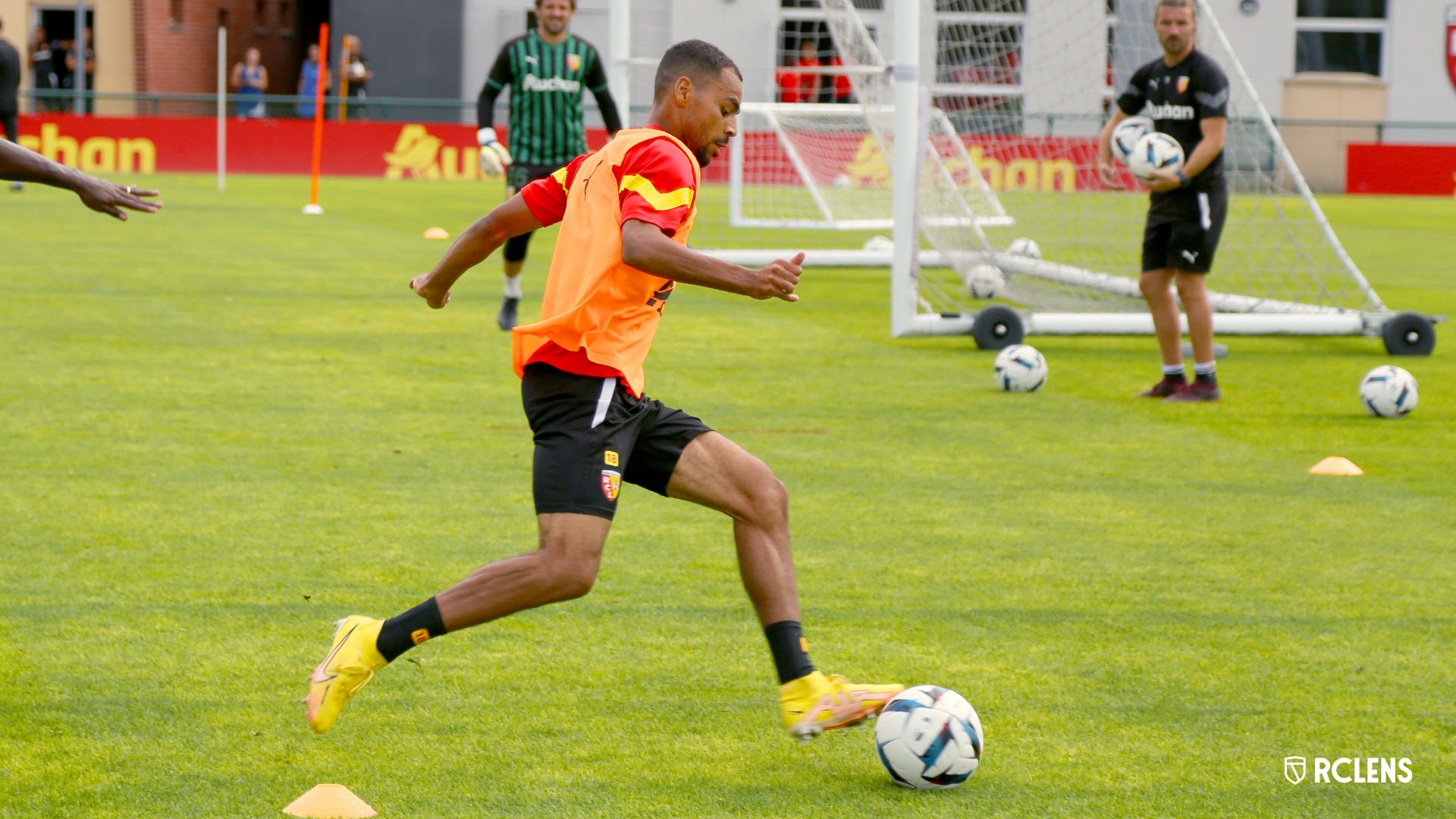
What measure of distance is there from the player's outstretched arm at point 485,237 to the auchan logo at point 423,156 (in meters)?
28.7

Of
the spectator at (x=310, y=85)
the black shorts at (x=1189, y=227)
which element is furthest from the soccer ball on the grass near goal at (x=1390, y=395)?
the spectator at (x=310, y=85)

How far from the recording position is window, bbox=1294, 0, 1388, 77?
36406 mm

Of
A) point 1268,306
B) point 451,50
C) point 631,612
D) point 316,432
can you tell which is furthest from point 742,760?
point 451,50

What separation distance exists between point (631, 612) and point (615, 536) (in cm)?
101

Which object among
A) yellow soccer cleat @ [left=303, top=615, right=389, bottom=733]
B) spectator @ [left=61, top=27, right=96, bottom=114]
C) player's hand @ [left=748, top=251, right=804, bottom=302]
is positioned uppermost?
spectator @ [left=61, top=27, right=96, bottom=114]

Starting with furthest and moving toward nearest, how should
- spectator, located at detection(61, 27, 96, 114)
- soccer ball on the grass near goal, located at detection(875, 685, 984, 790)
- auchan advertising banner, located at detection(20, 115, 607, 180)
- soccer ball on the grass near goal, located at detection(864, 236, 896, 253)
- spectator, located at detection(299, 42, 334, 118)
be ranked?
1. spectator, located at detection(61, 27, 96, 114)
2. spectator, located at detection(299, 42, 334, 118)
3. auchan advertising banner, located at detection(20, 115, 607, 180)
4. soccer ball on the grass near goal, located at detection(864, 236, 896, 253)
5. soccer ball on the grass near goal, located at detection(875, 685, 984, 790)

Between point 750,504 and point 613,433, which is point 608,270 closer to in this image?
point 613,433

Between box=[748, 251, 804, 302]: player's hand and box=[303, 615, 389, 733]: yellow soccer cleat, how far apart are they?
1.21 m

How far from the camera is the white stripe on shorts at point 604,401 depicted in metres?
3.89

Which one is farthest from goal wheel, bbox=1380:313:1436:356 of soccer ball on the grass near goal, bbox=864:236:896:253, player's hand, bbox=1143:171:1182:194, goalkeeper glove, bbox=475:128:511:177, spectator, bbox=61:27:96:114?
spectator, bbox=61:27:96:114

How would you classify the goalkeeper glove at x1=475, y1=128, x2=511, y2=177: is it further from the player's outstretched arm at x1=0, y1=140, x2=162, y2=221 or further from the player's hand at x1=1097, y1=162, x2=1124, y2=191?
the player's outstretched arm at x1=0, y1=140, x2=162, y2=221

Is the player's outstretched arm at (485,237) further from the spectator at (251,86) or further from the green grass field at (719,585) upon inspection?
the spectator at (251,86)

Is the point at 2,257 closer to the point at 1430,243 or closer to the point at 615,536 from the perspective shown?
the point at 615,536

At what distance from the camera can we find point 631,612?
5.15 metres
